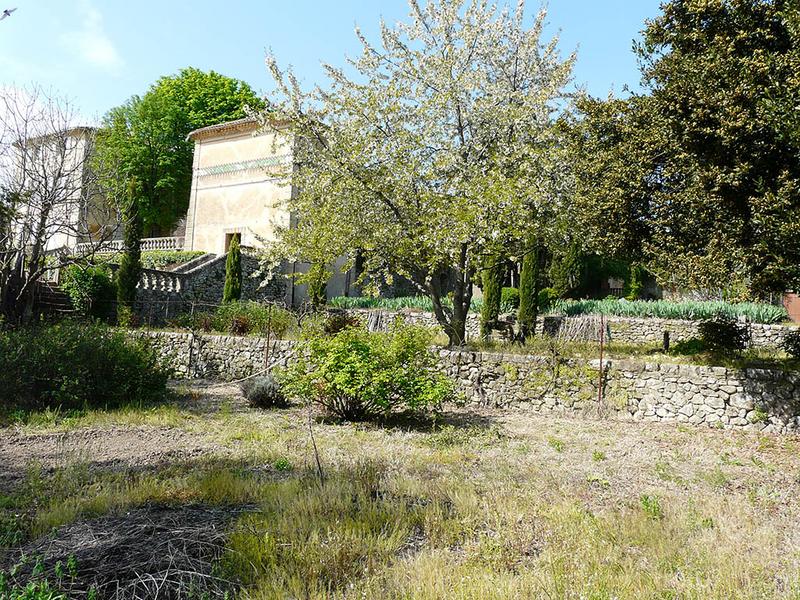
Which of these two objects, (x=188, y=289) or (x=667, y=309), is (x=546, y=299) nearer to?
(x=667, y=309)

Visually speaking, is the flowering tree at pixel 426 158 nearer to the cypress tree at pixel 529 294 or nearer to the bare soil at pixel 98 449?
the cypress tree at pixel 529 294

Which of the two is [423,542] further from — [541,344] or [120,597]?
[541,344]

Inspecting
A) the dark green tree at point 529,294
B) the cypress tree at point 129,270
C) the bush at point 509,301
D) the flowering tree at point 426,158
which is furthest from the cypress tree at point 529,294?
the cypress tree at point 129,270

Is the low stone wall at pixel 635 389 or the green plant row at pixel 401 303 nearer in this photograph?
the low stone wall at pixel 635 389

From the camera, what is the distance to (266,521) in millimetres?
4543

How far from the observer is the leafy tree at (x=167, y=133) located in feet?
114

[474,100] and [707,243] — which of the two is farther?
[474,100]

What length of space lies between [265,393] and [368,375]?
2986mm

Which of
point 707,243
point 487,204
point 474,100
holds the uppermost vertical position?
point 474,100

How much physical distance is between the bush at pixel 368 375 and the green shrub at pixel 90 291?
14187 millimetres

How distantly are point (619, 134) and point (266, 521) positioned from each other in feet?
35.5

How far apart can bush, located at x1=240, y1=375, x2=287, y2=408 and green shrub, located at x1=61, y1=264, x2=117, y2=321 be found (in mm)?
12046

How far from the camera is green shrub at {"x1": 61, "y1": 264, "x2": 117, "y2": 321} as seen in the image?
21.0 metres

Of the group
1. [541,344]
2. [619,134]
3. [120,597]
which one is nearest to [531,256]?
[541,344]
